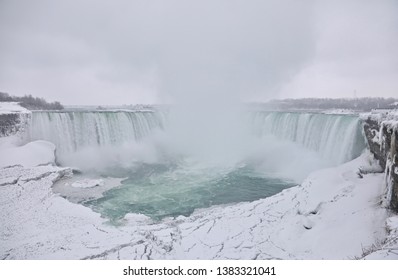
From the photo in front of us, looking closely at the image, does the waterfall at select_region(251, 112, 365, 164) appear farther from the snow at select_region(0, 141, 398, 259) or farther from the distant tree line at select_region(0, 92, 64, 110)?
the distant tree line at select_region(0, 92, 64, 110)

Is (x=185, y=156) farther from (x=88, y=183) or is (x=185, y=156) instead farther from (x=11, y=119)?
(x=11, y=119)

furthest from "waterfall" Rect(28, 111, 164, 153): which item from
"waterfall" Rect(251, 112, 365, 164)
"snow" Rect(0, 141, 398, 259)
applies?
"waterfall" Rect(251, 112, 365, 164)

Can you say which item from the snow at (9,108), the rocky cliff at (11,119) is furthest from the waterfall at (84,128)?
the snow at (9,108)

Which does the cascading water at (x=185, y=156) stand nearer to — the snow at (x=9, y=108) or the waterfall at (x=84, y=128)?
the waterfall at (x=84, y=128)

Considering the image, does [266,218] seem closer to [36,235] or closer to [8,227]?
[36,235]

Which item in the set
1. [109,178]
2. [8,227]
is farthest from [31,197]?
[109,178]

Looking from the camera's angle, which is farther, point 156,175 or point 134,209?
point 156,175
